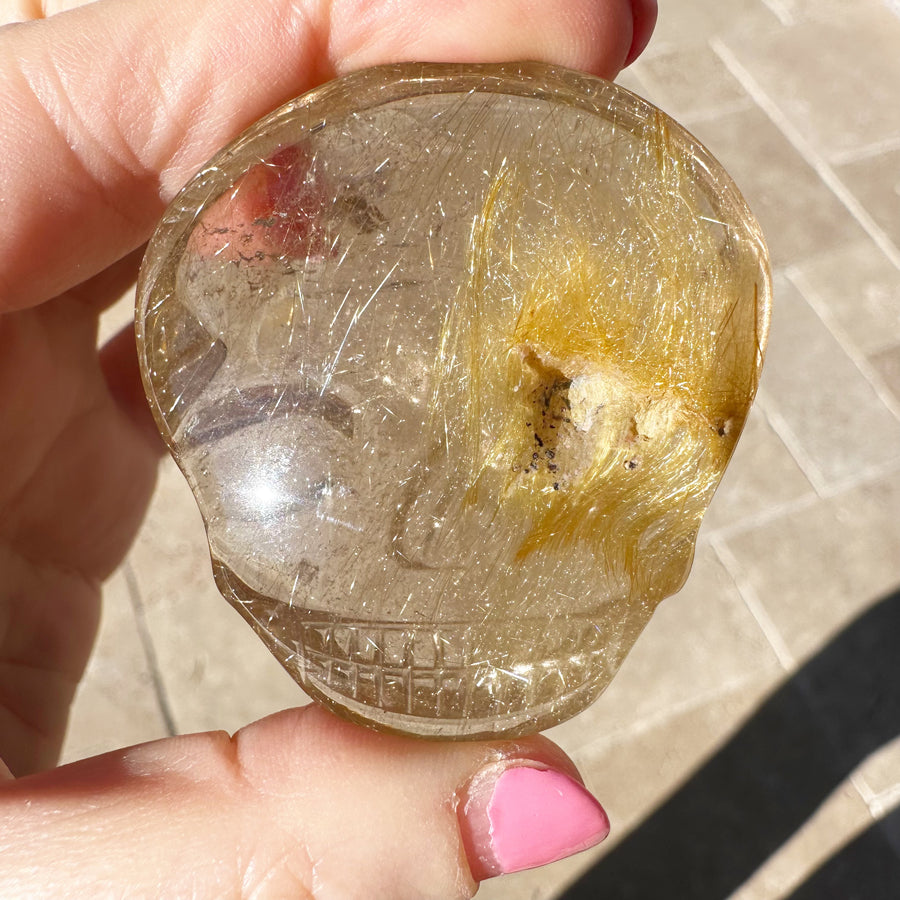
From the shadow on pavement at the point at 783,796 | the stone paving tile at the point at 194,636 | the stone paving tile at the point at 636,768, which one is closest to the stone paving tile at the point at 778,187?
the shadow on pavement at the point at 783,796

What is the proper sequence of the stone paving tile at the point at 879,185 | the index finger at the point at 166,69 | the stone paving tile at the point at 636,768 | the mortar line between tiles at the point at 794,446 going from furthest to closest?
1. the stone paving tile at the point at 879,185
2. the mortar line between tiles at the point at 794,446
3. the stone paving tile at the point at 636,768
4. the index finger at the point at 166,69

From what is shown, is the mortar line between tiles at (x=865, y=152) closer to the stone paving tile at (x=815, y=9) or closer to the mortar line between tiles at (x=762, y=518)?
the stone paving tile at (x=815, y=9)

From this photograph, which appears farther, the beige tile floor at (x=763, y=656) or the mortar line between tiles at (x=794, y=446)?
the mortar line between tiles at (x=794, y=446)

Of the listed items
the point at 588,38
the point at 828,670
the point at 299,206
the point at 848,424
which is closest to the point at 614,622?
the point at 299,206

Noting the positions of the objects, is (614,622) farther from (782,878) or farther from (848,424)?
(848,424)

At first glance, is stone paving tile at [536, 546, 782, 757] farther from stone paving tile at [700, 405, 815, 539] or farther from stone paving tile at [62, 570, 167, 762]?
stone paving tile at [62, 570, 167, 762]

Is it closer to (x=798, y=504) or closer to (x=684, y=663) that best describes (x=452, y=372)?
(x=684, y=663)

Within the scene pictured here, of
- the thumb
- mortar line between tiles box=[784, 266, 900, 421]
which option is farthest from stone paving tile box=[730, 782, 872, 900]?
the thumb
